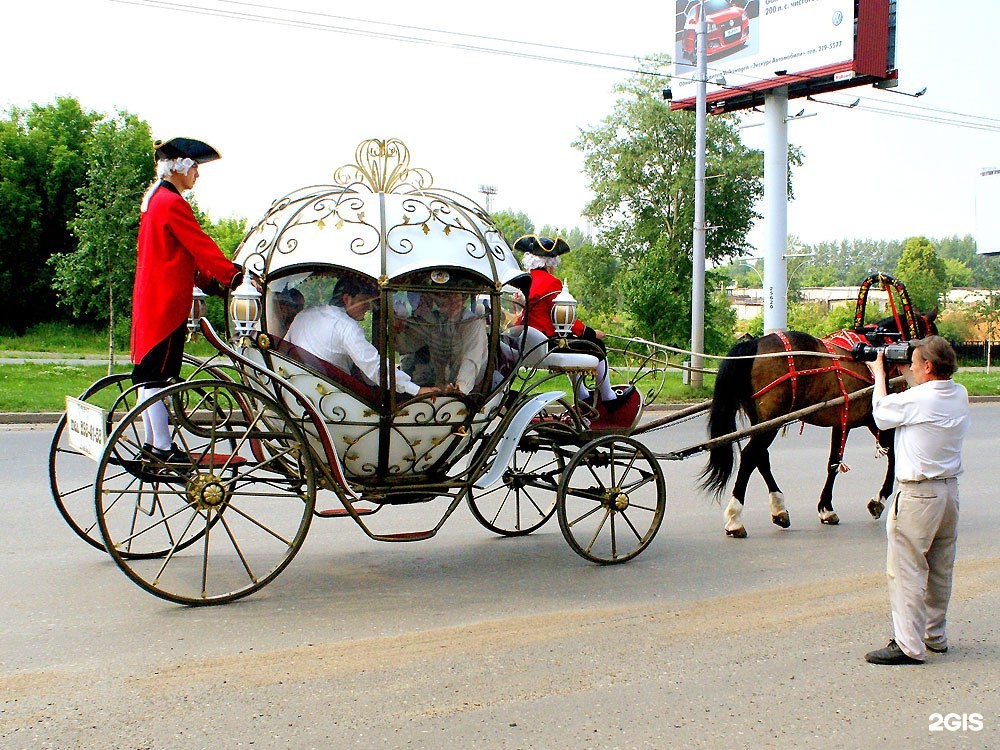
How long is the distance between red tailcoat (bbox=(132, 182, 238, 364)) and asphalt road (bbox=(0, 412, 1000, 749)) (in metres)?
1.50

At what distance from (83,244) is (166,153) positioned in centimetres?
1315

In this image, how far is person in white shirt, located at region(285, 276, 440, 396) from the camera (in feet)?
17.6

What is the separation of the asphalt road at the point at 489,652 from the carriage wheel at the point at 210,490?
0.22 metres

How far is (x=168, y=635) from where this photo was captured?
462 centimetres

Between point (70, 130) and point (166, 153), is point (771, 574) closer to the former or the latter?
point (166, 153)

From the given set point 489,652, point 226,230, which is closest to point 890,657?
point 489,652

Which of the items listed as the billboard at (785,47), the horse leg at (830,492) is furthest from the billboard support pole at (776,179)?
the horse leg at (830,492)

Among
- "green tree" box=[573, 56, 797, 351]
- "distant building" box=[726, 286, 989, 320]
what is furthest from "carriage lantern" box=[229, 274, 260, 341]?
"distant building" box=[726, 286, 989, 320]

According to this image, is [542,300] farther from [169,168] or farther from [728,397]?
[169,168]

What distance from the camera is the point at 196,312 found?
5.42 m

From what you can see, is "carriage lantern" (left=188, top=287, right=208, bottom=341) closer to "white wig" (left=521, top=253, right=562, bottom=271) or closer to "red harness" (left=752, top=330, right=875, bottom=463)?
"white wig" (left=521, top=253, right=562, bottom=271)

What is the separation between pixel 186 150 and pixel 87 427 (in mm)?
1623

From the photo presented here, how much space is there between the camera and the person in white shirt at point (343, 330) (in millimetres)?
5363

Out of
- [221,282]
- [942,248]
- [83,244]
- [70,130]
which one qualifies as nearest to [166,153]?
[221,282]
